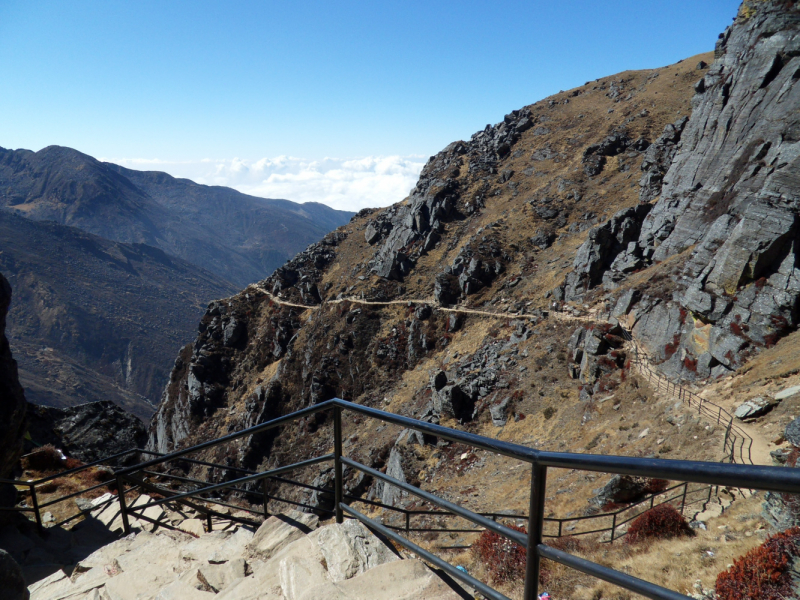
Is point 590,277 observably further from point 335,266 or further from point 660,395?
point 335,266

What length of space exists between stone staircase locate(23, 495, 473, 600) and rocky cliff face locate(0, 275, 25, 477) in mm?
5360

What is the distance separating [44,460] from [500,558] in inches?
565

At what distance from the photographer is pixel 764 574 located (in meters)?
5.27

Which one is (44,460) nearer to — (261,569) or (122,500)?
(122,500)

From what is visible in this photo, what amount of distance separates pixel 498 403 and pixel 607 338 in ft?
27.2

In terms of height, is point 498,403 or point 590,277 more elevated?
point 590,277

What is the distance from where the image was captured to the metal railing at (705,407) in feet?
45.0

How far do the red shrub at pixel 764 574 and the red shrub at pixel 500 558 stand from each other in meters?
2.44

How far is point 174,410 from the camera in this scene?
67.1 meters

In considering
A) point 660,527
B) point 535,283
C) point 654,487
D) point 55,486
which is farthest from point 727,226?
point 55,486

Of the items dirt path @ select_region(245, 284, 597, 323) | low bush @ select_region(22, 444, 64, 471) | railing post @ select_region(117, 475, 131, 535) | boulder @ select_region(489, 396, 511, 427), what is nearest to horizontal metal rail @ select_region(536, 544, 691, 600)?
railing post @ select_region(117, 475, 131, 535)

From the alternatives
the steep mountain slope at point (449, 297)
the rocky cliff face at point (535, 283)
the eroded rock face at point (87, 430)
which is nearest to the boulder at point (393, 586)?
the rocky cliff face at point (535, 283)

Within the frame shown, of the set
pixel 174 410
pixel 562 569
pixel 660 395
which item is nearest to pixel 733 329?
pixel 660 395

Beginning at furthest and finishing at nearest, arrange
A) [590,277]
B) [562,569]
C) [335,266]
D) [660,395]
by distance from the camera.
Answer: [335,266] < [590,277] < [660,395] < [562,569]
